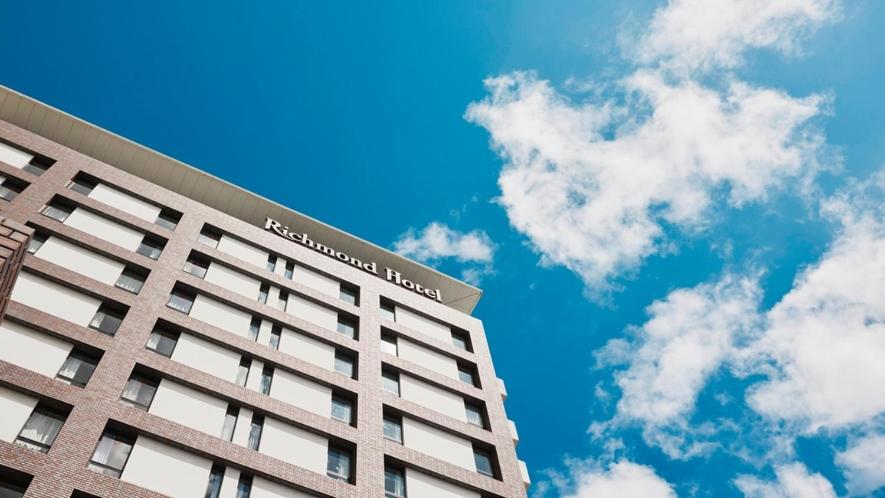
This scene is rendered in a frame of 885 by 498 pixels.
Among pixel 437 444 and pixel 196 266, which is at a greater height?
pixel 196 266

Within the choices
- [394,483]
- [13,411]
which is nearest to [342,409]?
[394,483]

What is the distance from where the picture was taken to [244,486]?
25.4 m

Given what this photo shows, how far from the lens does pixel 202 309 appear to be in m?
32.7

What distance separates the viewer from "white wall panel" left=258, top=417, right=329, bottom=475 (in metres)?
27.4

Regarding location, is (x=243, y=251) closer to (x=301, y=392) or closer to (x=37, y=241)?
(x=37, y=241)

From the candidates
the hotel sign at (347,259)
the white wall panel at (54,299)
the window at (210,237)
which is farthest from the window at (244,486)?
the hotel sign at (347,259)

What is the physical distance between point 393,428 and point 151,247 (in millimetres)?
16644

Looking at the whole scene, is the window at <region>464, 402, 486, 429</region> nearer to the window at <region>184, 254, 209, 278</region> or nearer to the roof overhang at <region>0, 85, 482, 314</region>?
the roof overhang at <region>0, 85, 482, 314</region>

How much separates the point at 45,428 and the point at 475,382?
2280 cm

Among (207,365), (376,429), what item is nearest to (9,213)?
(207,365)

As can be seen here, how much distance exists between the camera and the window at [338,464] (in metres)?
27.9

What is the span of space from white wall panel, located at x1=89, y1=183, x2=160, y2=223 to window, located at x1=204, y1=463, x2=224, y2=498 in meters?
17.2

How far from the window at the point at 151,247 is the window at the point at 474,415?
62.6ft

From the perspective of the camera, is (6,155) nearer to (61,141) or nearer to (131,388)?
(61,141)
